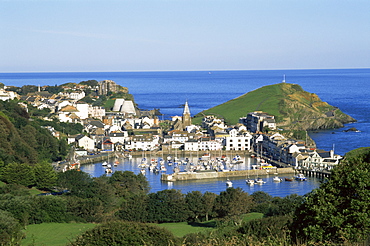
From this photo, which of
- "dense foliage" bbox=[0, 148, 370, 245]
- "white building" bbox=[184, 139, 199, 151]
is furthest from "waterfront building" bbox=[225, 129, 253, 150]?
"dense foliage" bbox=[0, 148, 370, 245]

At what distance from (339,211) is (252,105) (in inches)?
1392

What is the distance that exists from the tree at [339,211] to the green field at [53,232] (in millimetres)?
4938

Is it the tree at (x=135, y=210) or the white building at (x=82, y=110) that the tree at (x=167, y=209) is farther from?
the white building at (x=82, y=110)

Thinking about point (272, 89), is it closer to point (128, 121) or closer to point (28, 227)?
point (128, 121)

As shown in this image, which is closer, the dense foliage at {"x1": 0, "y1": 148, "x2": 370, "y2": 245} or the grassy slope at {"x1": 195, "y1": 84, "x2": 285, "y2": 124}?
the dense foliage at {"x1": 0, "y1": 148, "x2": 370, "y2": 245}

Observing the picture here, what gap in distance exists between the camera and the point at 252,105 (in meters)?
41.9

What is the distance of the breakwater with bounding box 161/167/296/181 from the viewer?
790 inches

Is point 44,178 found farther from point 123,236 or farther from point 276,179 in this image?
point 123,236

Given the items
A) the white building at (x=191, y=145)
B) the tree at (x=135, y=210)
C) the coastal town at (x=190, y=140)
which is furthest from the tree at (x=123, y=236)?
the white building at (x=191, y=145)

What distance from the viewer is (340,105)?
48.6 meters

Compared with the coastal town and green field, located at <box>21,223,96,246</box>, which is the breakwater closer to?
the coastal town

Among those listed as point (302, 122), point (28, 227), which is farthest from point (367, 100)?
point (28, 227)

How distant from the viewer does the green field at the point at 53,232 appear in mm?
10242

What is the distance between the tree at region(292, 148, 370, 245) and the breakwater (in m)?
12.9
